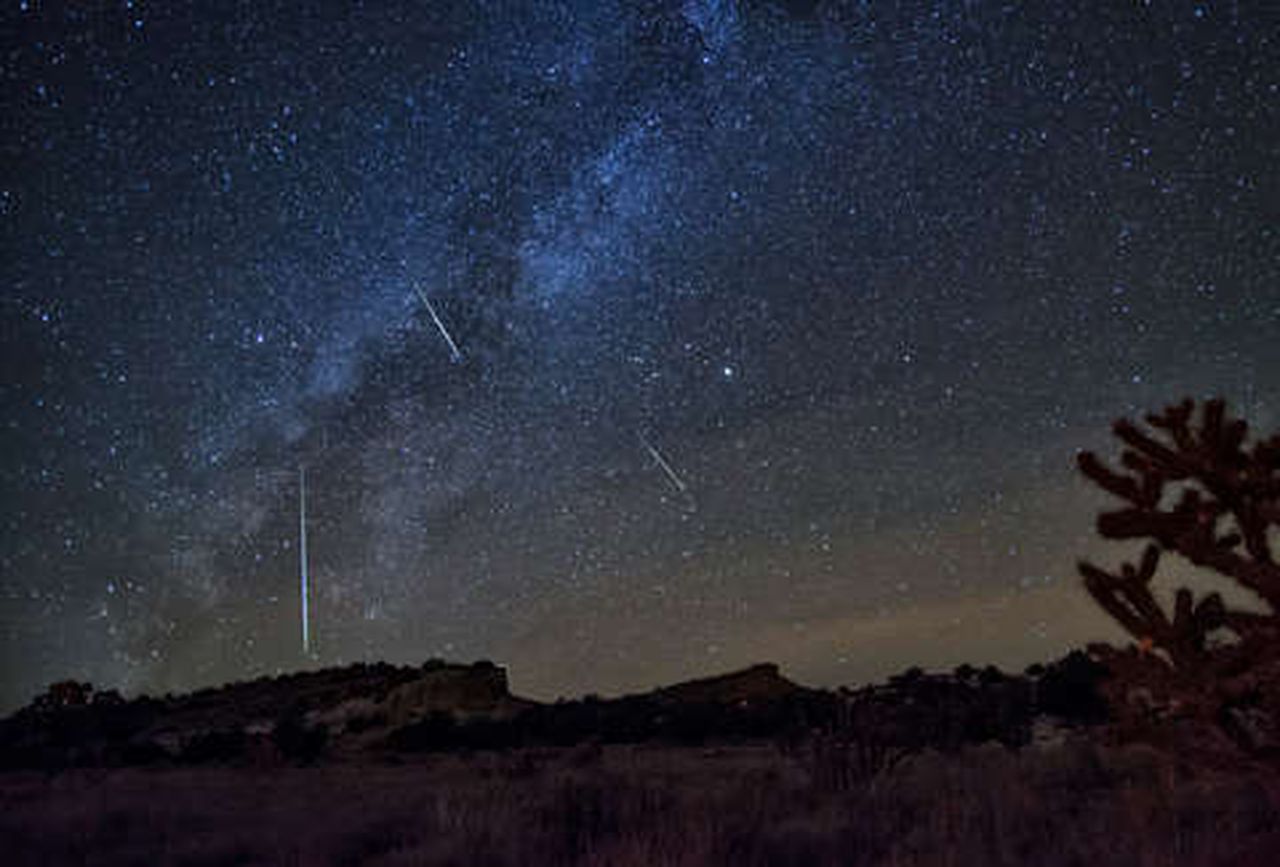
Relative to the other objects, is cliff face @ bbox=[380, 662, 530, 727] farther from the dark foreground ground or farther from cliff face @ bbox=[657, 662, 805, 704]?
the dark foreground ground

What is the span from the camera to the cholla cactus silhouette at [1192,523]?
181 inches

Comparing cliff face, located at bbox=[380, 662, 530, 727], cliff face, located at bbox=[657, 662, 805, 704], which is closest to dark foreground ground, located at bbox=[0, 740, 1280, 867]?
cliff face, located at bbox=[380, 662, 530, 727]

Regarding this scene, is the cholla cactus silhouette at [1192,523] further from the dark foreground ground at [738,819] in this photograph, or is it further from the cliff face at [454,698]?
the cliff face at [454,698]

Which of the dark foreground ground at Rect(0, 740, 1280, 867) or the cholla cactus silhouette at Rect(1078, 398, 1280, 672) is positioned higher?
the cholla cactus silhouette at Rect(1078, 398, 1280, 672)

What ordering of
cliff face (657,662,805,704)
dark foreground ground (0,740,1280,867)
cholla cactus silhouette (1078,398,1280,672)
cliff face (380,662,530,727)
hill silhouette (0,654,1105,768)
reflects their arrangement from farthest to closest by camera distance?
cliff face (657,662,805,704), cliff face (380,662,530,727), hill silhouette (0,654,1105,768), dark foreground ground (0,740,1280,867), cholla cactus silhouette (1078,398,1280,672)

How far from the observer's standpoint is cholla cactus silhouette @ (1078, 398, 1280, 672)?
4.59 meters

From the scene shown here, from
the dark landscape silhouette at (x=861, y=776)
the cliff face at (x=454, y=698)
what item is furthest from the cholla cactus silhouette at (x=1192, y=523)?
the cliff face at (x=454, y=698)

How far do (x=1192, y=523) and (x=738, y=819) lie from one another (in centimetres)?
537

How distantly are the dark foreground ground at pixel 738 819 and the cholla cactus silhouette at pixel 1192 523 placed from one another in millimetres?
809

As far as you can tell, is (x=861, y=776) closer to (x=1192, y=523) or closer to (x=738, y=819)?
(x=738, y=819)

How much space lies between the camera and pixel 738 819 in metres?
8.77

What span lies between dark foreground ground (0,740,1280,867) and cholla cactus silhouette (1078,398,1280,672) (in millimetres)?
809

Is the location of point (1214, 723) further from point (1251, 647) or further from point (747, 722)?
point (747, 722)

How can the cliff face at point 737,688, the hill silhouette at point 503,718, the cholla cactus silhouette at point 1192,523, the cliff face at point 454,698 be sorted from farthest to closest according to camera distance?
1. the cliff face at point 737,688
2. the cliff face at point 454,698
3. the hill silhouette at point 503,718
4. the cholla cactus silhouette at point 1192,523
